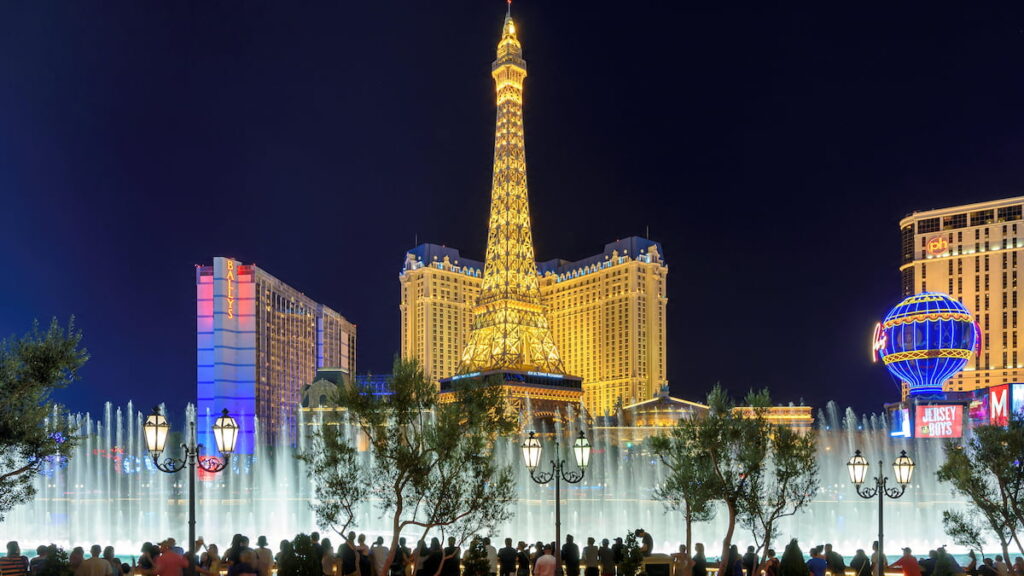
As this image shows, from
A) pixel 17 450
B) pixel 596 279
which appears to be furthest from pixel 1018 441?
pixel 596 279

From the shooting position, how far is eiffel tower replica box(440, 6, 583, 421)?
100 m

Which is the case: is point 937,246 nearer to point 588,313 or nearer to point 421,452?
point 588,313

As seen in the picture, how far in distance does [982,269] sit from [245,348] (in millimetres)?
87716

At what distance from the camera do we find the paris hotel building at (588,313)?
122312 millimetres

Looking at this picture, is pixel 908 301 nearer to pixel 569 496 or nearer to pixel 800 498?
pixel 569 496

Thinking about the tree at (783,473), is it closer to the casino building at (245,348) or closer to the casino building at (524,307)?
the casino building at (245,348)

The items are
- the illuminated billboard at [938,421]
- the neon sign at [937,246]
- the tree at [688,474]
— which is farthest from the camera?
the neon sign at [937,246]

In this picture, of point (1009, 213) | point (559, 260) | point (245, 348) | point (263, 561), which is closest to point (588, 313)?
point (559, 260)

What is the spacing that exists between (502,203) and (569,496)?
5192 cm

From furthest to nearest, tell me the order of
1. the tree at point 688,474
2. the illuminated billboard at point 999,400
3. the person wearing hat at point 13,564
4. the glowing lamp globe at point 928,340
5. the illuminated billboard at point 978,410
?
the glowing lamp globe at point 928,340, the illuminated billboard at point 978,410, the illuminated billboard at point 999,400, the tree at point 688,474, the person wearing hat at point 13,564

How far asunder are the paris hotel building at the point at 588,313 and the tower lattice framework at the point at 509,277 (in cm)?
2149

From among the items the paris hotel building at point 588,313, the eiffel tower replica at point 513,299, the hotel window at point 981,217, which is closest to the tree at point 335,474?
the eiffel tower replica at point 513,299

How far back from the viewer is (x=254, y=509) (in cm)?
4684

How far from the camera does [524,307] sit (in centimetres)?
10044
